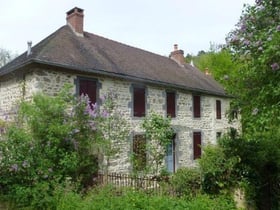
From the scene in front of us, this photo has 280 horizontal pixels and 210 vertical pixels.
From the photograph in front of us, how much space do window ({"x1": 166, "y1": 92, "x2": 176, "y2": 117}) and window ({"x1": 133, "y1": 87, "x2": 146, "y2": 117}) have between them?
5.81ft

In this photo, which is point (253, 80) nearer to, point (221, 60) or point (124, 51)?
point (124, 51)

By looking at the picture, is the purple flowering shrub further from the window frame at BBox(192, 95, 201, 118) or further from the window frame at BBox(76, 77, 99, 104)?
the window frame at BBox(192, 95, 201, 118)

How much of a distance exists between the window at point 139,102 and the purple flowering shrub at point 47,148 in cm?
421

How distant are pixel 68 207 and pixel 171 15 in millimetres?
6943

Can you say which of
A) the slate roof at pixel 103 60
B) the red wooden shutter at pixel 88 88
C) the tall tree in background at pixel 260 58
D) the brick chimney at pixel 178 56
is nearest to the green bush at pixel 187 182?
the tall tree in background at pixel 260 58

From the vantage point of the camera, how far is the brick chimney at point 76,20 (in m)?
13.3

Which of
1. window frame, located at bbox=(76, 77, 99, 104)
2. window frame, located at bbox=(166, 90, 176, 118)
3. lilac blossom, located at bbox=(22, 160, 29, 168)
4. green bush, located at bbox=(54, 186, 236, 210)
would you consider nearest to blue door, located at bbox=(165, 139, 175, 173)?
window frame, located at bbox=(166, 90, 176, 118)

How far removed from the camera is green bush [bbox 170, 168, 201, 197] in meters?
7.70

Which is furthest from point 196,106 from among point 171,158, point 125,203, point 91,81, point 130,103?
point 125,203

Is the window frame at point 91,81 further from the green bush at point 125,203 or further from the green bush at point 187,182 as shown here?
the green bush at point 125,203

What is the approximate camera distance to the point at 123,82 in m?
12.2

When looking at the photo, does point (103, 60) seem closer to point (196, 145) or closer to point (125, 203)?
point (196, 145)

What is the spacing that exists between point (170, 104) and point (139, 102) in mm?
2314

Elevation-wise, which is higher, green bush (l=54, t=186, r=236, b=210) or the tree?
the tree
